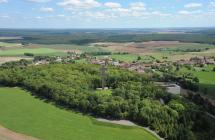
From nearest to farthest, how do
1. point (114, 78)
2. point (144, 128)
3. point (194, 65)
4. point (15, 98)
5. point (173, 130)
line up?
1. point (173, 130)
2. point (144, 128)
3. point (15, 98)
4. point (114, 78)
5. point (194, 65)

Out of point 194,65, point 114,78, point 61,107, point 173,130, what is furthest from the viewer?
point 194,65

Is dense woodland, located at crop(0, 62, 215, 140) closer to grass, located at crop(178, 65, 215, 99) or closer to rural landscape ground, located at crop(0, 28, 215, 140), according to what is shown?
rural landscape ground, located at crop(0, 28, 215, 140)

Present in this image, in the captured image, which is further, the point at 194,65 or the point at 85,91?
the point at 194,65

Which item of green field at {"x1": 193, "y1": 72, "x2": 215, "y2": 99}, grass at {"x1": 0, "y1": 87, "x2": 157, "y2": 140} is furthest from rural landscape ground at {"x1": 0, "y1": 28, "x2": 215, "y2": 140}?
green field at {"x1": 193, "y1": 72, "x2": 215, "y2": 99}

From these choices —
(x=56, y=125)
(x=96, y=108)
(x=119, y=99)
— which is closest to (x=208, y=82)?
(x=119, y=99)

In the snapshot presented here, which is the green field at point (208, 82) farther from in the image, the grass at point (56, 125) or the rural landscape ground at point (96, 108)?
the grass at point (56, 125)

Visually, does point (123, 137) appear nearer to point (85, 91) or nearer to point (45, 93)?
point (85, 91)

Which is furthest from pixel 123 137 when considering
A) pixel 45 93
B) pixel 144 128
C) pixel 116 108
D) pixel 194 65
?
pixel 194 65
